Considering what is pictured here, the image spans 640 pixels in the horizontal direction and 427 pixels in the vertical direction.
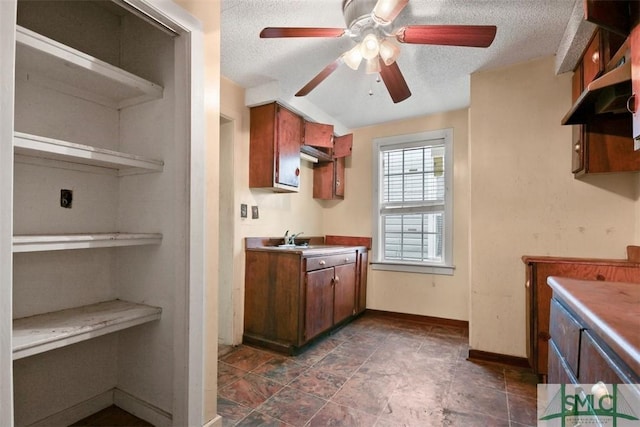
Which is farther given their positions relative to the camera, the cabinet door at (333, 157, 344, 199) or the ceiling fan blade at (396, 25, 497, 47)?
the cabinet door at (333, 157, 344, 199)

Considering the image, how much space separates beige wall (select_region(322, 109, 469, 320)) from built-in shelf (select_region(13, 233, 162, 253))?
2.93m

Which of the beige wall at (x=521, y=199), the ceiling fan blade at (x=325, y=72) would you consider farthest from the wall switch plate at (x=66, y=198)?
the beige wall at (x=521, y=199)

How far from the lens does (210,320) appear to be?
1.61 metres

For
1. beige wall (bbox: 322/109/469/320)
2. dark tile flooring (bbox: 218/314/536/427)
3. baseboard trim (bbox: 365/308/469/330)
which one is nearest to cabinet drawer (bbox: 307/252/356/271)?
beige wall (bbox: 322/109/469/320)

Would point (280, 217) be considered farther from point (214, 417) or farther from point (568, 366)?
point (568, 366)

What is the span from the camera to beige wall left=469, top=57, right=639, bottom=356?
7.53ft

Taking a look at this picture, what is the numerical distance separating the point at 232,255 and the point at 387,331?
182cm

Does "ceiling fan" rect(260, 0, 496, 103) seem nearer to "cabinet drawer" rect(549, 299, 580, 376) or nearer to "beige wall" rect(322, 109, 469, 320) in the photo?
"cabinet drawer" rect(549, 299, 580, 376)

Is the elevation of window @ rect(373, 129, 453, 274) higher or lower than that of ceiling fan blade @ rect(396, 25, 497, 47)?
lower

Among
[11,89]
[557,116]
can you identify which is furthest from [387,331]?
[11,89]

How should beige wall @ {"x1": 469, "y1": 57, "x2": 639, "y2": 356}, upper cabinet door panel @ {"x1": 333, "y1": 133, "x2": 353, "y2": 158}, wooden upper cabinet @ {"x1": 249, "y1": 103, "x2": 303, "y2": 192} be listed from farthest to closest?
upper cabinet door panel @ {"x1": 333, "y1": 133, "x2": 353, "y2": 158}
wooden upper cabinet @ {"x1": 249, "y1": 103, "x2": 303, "y2": 192}
beige wall @ {"x1": 469, "y1": 57, "x2": 639, "y2": 356}

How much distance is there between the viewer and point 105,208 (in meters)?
1.61

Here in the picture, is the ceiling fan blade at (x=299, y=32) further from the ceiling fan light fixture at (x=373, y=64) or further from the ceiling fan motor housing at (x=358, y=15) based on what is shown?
the ceiling fan light fixture at (x=373, y=64)

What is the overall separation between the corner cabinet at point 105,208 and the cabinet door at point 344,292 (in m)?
1.94
